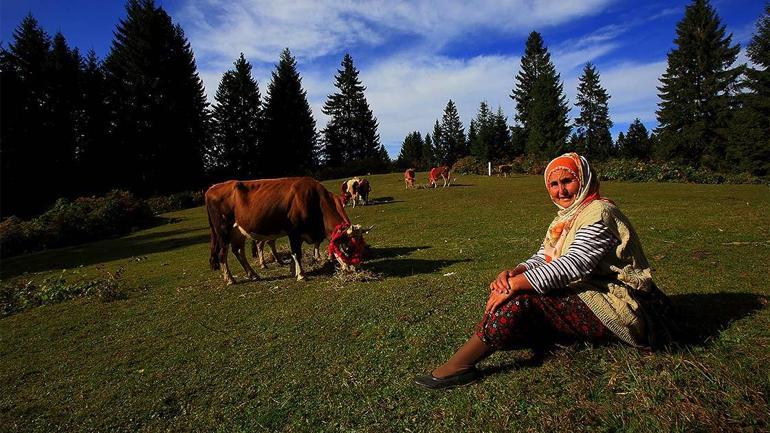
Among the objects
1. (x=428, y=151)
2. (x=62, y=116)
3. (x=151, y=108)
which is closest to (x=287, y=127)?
(x=151, y=108)

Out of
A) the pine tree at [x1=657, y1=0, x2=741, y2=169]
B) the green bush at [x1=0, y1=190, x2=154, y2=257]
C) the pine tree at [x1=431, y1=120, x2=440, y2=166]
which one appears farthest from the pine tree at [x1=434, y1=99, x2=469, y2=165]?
the green bush at [x1=0, y1=190, x2=154, y2=257]

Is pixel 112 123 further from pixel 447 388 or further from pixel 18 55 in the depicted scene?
pixel 447 388

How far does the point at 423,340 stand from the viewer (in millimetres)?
4145

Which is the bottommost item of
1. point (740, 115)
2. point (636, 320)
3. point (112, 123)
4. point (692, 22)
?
point (636, 320)

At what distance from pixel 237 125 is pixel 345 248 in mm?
50643

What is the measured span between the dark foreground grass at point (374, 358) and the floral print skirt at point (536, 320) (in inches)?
11.2

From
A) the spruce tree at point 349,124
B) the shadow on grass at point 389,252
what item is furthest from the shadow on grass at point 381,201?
the spruce tree at point 349,124

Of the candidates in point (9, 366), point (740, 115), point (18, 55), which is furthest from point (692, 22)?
point (18, 55)

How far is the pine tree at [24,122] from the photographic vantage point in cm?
3088

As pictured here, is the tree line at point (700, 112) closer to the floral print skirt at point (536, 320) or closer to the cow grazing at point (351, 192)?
the cow grazing at point (351, 192)

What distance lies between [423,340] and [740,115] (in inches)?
1815

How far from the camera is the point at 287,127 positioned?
180ft

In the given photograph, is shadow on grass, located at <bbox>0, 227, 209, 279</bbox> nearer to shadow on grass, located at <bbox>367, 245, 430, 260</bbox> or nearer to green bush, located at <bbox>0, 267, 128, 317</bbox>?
green bush, located at <bbox>0, 267, 128, 317</bbox>

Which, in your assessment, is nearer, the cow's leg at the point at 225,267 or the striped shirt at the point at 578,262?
the striped shirt at the point at 578,262
